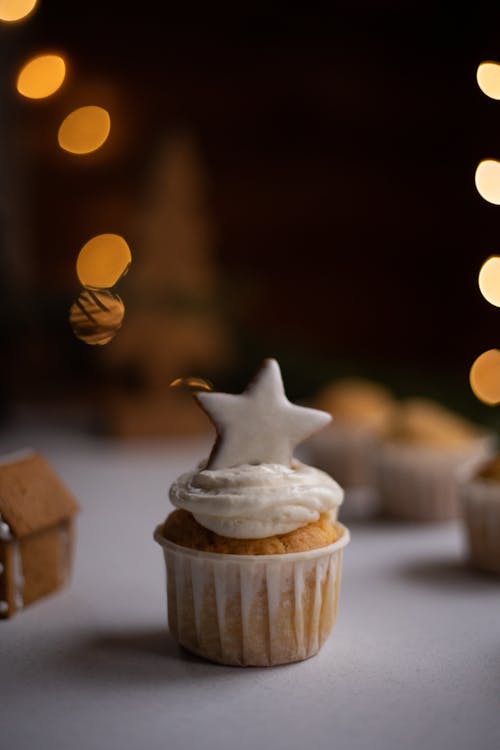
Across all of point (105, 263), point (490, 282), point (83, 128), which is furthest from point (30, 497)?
point (83, 128)

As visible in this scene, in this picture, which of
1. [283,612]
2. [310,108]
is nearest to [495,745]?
[283,612]

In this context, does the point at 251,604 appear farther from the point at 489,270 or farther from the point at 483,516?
the point at 489,270

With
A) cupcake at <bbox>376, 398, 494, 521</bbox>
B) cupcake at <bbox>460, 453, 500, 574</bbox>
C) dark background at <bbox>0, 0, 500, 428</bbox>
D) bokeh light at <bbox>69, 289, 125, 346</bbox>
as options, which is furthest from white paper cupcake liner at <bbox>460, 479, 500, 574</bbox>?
dark background at <bbox>0, 0, 500, 428</bbox>

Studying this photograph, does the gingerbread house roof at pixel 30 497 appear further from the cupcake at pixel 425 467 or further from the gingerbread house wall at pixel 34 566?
the cupcake at pixel 425 467

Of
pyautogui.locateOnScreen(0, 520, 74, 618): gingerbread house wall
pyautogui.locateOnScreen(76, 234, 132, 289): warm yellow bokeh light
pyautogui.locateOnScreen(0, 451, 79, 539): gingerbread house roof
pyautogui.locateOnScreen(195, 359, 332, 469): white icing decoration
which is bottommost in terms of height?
pyautogui.locateOnScreen(0, 520, 74, 618): gingerbread house wall

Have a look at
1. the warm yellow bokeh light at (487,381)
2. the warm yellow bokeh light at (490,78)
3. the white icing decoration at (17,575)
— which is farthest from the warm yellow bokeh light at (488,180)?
the white icing decoration at (17,575)

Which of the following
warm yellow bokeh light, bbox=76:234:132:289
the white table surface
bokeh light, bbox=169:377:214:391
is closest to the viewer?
the white table surface

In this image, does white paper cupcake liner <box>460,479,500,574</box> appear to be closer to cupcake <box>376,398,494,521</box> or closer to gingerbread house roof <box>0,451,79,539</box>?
cupcake <box>376,398,494,521</box>
